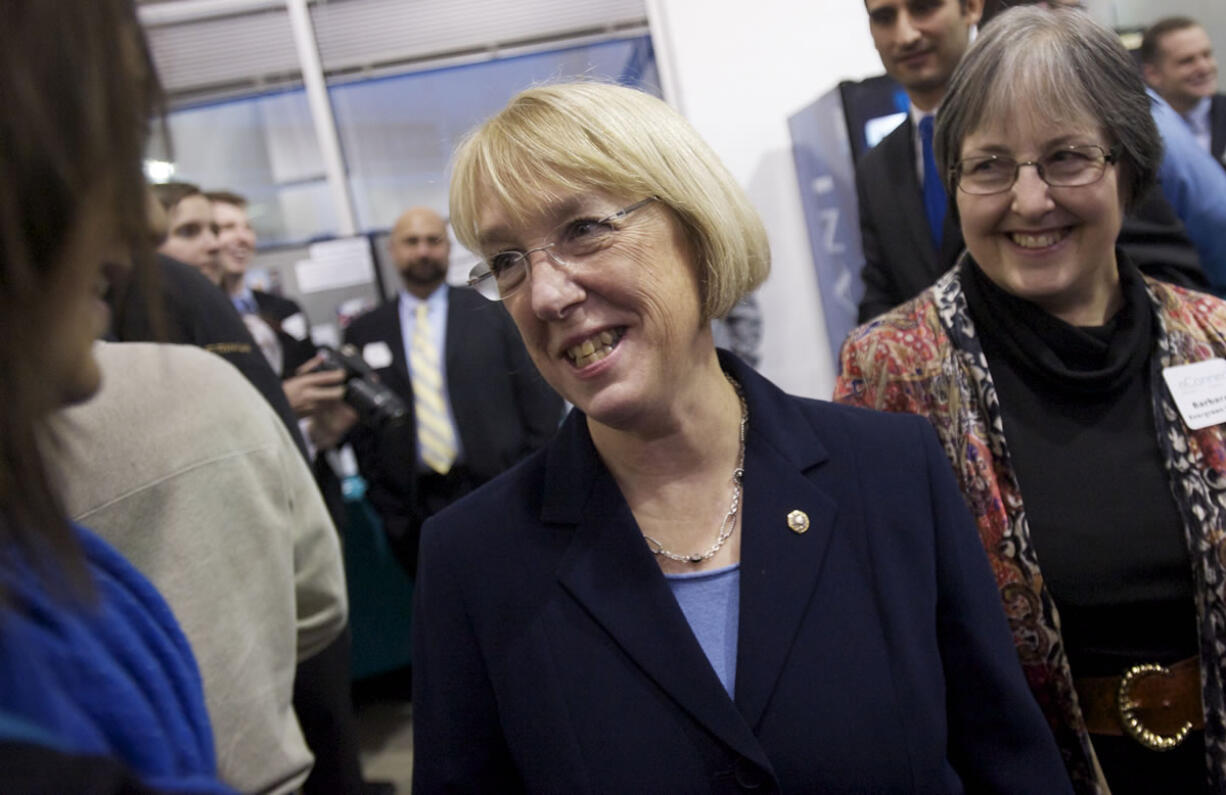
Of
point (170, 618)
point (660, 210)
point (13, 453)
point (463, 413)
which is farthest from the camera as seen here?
point (463, 413)

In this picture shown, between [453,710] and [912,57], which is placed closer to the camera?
[453,710]

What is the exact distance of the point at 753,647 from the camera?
120 centimetres

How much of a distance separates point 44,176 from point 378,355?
3.84 metres

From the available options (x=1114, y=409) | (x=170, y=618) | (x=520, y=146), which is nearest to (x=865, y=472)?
(x=1114, y=409)

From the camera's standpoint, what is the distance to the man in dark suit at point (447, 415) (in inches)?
158

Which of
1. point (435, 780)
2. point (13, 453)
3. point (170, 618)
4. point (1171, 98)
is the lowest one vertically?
point (435, 780)

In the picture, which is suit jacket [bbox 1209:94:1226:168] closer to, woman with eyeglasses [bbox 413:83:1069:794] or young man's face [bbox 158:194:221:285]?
woman with eyeglasses [bbox 413:83:1069:794]

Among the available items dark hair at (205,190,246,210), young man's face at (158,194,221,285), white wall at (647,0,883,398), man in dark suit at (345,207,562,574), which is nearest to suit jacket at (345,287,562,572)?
man in dark suit at (345,207,562,574)

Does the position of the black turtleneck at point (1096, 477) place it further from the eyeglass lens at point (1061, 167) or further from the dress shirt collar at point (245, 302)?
the dress shirt collar at point (245, 302)

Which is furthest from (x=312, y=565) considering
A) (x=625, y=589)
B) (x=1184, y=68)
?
(x=1184, y=68)

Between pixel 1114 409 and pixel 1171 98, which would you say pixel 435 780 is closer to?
pixel 1114 409

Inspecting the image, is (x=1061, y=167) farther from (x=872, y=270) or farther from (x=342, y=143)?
(x=342, y=143)

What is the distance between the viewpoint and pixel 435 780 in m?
1.23

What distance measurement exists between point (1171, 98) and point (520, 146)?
13.9ft
